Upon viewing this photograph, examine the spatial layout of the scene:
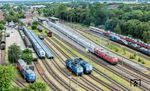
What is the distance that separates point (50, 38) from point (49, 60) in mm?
33122

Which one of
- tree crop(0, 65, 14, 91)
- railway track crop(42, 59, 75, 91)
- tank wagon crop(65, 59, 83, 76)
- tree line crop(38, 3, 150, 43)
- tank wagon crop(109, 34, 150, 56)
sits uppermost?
tree crop(0, 65, 14, 91)

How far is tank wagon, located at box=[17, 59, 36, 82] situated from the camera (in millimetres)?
52906

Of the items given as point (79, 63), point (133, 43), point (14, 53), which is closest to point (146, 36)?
point (133, 43)

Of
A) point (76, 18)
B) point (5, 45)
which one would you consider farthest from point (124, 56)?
point (76, 18)

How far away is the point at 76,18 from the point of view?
153000 mm

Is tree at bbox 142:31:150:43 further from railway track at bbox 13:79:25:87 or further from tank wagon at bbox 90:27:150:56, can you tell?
railway track at bbox 13:79:25:87

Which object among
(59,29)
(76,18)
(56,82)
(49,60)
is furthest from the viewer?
(76,18)

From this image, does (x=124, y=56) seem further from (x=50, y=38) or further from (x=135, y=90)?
(x=50, y=38)

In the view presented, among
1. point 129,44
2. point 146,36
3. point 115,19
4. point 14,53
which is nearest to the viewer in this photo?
point 14,53

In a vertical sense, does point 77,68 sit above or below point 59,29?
above

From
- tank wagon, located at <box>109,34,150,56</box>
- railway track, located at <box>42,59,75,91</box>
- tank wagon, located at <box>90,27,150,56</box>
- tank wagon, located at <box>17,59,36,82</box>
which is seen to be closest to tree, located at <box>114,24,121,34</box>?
tank wagon, located at <box>90,27,150,56</box>

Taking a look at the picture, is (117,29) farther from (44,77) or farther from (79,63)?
(44,77)

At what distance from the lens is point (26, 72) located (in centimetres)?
5409

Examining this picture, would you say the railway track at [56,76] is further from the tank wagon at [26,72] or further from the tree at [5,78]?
the tree at [5,78]
